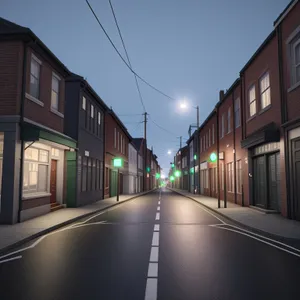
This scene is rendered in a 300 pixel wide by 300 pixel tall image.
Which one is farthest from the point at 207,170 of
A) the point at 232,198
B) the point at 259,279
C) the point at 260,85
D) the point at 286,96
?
the point at 259,279

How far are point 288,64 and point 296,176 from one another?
455 centimetres

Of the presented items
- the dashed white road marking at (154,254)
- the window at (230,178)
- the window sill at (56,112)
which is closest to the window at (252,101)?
the window at (230,178)

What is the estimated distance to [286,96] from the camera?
43.3ft

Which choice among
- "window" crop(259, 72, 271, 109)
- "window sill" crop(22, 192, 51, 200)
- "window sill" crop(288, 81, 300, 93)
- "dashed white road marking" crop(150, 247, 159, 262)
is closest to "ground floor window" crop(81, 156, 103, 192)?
"window sill" crop(22, 192, 51, 200)

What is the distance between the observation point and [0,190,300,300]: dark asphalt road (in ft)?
15.1

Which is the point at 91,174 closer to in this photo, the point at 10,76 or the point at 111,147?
the point at 111,147

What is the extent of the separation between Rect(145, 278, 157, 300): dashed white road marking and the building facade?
44.7 feet

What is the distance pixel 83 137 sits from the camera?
19.9 m

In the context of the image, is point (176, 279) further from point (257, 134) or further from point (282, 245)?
point (257, 134)

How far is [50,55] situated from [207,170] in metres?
23.5

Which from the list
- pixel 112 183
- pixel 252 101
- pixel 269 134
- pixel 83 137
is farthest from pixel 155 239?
pixel 112 183

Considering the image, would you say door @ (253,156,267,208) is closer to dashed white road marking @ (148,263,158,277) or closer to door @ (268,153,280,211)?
door @ (268,153,280,211)

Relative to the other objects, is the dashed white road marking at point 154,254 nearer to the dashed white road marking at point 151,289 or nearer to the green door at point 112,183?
the dashed white road marking at point 151,289

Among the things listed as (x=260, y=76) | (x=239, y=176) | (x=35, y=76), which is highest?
(x=260, y=76)
